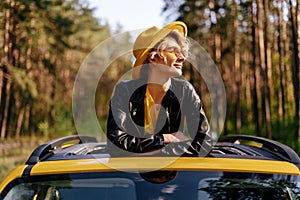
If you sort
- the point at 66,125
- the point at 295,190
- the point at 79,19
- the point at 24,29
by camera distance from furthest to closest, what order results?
the point at 79,19 < the point at 66,125 < the point at 24,29 < the point at 295,190

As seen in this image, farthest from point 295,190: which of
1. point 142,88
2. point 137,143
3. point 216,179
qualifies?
point 142,88

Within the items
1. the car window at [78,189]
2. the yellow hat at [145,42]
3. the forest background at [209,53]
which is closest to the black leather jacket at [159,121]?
the yellow hat at [145,42]

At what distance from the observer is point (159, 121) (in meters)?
3.53

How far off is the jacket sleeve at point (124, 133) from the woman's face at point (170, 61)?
27 centimetres

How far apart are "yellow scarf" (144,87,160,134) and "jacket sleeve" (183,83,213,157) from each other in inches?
7.7

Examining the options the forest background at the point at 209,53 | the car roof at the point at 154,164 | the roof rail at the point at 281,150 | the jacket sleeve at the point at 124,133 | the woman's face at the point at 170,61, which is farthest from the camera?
the forest background at the point at 209,53

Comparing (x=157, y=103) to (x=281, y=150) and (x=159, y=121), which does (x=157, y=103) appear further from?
(x=281, y=150)

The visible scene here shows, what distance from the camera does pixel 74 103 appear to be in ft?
11.0

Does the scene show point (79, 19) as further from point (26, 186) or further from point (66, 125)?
point (26, 186)

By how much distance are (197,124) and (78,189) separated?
0.88 metres

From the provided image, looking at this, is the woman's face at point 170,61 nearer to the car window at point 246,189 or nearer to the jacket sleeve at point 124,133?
the jacket sleeve at point 124,133

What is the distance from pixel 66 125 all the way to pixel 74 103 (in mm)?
55276

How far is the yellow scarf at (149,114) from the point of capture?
3.46m

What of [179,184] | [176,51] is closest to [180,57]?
[176,51]
